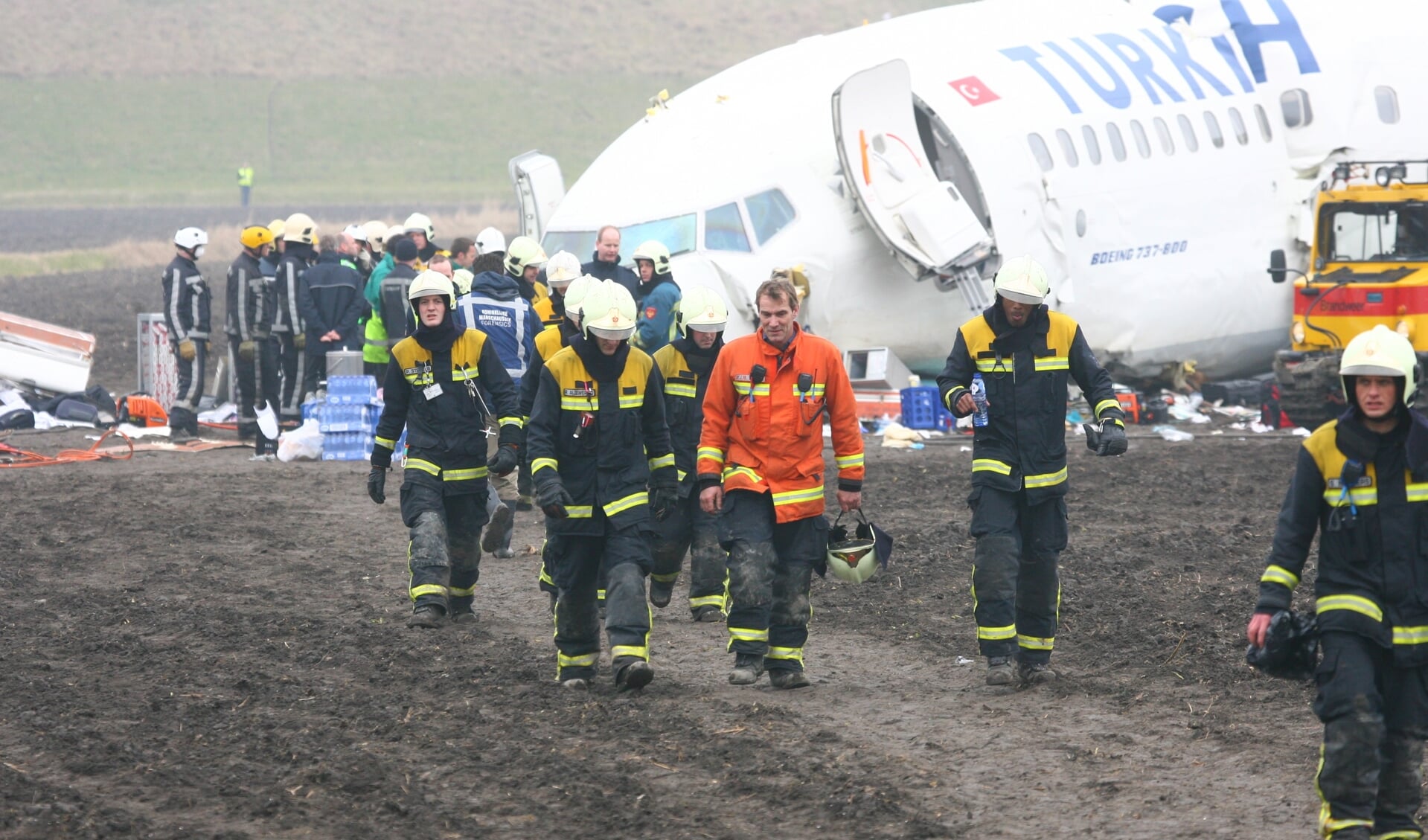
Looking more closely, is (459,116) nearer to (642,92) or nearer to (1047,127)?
(642,92)

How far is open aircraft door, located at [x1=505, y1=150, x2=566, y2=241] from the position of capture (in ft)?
66.8

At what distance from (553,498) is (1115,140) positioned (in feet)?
41.1

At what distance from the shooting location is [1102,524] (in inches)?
542

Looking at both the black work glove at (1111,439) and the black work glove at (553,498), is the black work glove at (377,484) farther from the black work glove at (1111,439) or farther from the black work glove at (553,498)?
the black work glove at (1111,439)

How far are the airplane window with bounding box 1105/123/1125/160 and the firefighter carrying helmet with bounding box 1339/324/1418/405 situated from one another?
1377 cm

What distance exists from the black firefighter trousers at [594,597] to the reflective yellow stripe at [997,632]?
1.65 m

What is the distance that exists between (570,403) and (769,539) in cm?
118

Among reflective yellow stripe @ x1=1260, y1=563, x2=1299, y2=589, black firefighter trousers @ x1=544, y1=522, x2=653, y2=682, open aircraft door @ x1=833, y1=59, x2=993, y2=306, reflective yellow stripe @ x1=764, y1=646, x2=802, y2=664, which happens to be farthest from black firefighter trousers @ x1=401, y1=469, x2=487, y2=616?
open aircraft door @ x1=833, y1=59, x2=993, y2=306

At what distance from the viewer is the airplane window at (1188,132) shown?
20.1m

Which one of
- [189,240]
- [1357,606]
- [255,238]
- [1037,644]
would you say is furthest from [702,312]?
[189,240]

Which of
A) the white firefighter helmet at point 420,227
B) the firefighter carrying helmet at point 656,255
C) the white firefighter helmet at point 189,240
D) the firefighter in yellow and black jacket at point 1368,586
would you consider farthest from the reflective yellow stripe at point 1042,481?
the white firefighter helmet at point 189,240

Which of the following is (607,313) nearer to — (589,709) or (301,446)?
(589,709)

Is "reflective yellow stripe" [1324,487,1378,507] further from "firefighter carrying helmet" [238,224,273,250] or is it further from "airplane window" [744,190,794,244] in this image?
"firefighter carrying helmet" [238,224,273,250]

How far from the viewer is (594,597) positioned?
9.01 metres
